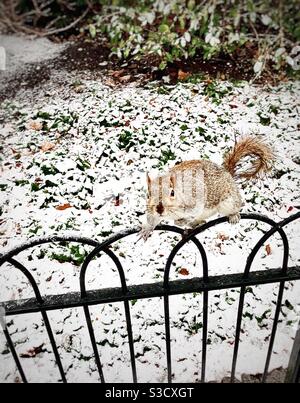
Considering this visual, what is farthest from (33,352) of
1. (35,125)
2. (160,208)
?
(35,125)

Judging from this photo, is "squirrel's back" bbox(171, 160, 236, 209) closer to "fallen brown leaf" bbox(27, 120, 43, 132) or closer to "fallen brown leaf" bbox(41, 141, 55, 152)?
"fallen brown leaf" bbox(41, 141, 55, 152)

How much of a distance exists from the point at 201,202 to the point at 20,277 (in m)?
1.69

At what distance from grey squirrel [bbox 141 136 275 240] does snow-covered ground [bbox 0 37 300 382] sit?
35.6 inches

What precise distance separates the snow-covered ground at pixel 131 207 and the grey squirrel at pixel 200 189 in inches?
35.6

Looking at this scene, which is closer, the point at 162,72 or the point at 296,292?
the point at 296,292

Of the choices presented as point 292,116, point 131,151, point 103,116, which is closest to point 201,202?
point 131,151

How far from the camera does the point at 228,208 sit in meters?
1.83

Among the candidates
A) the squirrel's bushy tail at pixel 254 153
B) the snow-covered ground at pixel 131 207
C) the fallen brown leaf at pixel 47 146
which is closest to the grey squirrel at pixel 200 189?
the squirrel's bushy tail at pixel 254 153

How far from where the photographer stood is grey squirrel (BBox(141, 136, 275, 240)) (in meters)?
1.55

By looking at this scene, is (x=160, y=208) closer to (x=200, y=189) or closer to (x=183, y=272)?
(x=200, y=189)

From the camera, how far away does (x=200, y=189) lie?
1.70 meters

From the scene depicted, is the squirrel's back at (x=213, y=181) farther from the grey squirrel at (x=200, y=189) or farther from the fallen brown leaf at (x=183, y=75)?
the fallen brown leaf at (x=183, y=75)

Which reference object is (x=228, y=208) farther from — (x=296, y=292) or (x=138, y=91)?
(x=138, y=91)

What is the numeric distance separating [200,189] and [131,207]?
1425 mm
